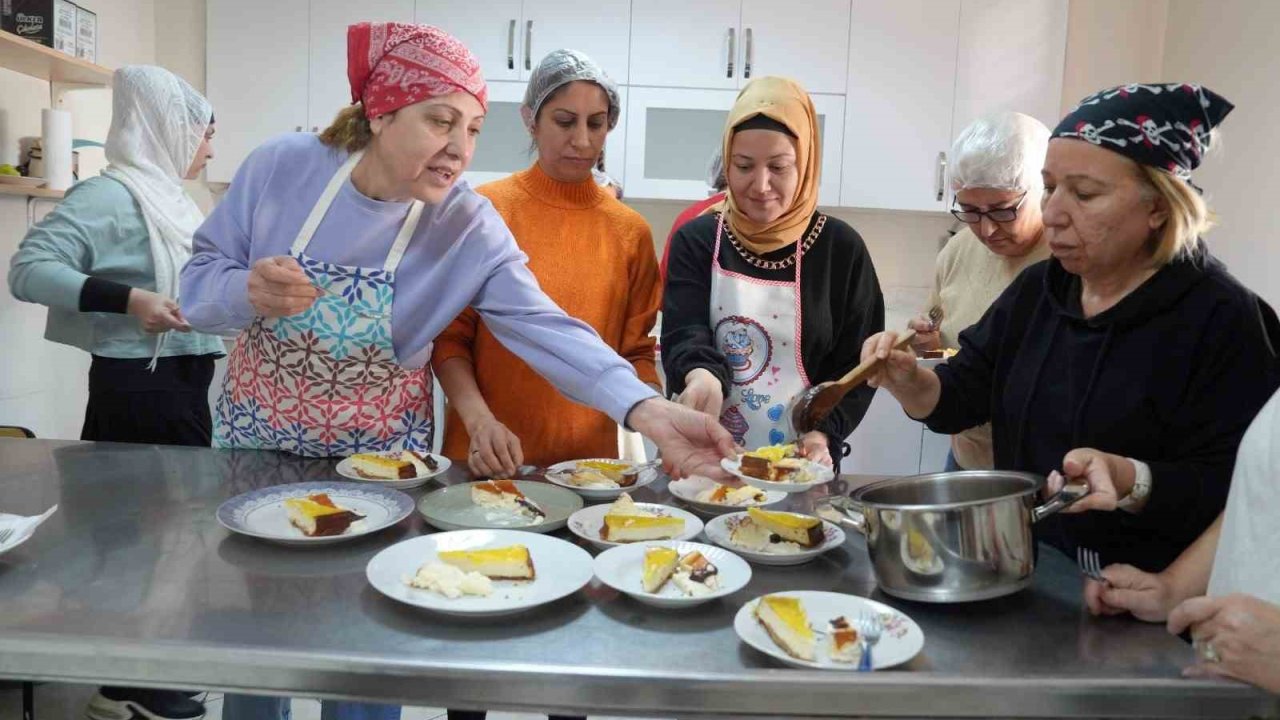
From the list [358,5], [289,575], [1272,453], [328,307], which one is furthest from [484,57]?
[1272,453]

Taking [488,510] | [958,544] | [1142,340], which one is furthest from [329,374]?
[1142,340]

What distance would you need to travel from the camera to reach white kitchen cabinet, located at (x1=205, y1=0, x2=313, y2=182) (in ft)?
14.4

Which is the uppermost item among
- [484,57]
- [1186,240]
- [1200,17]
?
[1200,17]

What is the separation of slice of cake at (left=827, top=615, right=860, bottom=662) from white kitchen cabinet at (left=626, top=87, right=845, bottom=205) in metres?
3.54

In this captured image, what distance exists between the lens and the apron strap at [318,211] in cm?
171

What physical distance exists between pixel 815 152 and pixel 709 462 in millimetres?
912

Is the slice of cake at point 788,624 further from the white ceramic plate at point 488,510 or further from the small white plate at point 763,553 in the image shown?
the white ceramic plate at point 488,510

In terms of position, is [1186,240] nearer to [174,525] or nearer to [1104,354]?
[1104,354]

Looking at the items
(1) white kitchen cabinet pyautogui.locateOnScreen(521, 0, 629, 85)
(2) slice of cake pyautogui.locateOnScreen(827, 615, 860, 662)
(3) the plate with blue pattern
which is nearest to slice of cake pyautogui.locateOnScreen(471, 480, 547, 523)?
(3) the plate with blue pattern

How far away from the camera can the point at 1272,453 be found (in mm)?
1041

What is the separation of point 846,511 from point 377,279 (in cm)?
99

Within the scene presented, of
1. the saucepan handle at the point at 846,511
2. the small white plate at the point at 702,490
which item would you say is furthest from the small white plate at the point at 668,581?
the small white plate at the point at 702,490

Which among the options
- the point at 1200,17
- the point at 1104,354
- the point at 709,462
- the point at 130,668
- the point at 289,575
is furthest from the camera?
the point at 1200,17

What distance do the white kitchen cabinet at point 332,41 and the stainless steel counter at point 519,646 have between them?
11.6 feet
